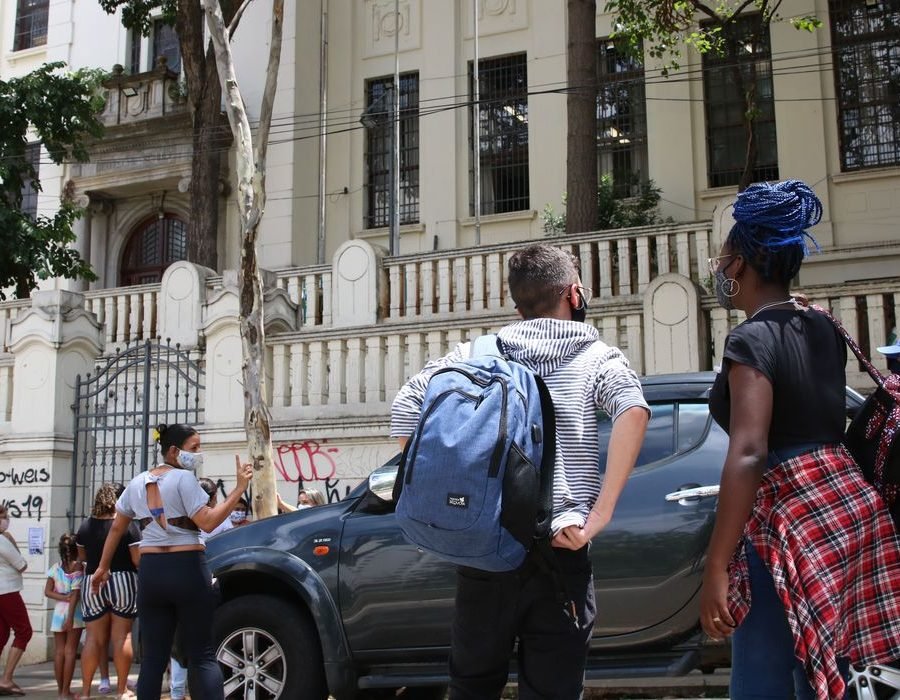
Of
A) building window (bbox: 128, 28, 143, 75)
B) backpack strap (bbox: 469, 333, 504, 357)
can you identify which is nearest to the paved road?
backpack strap (bbox: 469, 333, 504, 357)

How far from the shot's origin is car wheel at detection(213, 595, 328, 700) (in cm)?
574

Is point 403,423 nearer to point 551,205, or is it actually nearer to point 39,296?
point 39,296

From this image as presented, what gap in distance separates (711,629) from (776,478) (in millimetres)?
455

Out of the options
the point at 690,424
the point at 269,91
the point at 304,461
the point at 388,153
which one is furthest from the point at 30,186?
the point at 690,424

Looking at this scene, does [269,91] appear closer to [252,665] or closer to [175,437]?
[175,437]

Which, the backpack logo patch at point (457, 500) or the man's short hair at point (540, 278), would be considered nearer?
the backpack logo patch at point (457, 500)

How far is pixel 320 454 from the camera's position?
1110cm

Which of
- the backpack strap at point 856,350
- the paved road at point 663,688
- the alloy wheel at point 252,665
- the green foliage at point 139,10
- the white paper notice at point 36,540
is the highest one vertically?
the green foliage at point 139,10

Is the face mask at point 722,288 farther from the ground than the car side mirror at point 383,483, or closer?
farther from the ground

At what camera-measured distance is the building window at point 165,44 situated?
21.7 m

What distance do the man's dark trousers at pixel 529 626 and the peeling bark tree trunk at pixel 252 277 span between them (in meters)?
6.58

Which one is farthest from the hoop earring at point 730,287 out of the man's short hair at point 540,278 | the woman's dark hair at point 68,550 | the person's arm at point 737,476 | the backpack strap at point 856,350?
the woman's dark hair at point 68,550

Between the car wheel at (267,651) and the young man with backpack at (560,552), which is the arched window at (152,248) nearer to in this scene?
the car wheel at (267,651)

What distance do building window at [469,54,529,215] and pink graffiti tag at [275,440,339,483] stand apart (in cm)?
904
